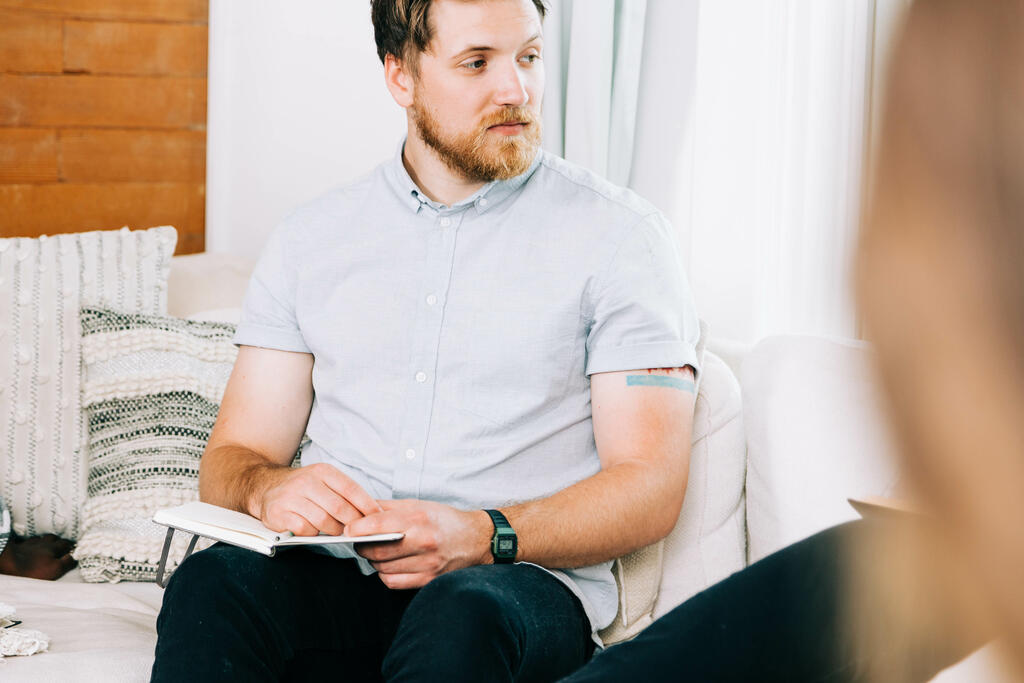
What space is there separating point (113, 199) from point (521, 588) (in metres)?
1.72

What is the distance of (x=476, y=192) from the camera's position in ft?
4.93

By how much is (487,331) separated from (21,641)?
0.70m

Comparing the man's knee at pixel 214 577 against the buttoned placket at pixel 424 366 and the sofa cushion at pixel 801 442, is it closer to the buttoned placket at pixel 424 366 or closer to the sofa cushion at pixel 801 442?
the buttoned placket at pixel 424 366

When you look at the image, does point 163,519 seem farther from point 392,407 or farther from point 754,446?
point 754,446

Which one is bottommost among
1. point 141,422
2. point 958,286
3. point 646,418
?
point 141,422

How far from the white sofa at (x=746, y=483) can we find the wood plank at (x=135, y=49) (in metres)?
1.28

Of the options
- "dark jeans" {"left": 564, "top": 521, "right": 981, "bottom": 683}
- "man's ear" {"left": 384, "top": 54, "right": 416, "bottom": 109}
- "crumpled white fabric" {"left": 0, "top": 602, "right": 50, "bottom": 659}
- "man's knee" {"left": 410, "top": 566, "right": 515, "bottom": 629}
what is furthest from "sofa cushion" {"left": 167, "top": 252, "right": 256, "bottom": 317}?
"dark jeans" {"left": 564, "top": 521, "right": 981, "bottom": 683}

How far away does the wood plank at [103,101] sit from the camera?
2318 millimetres

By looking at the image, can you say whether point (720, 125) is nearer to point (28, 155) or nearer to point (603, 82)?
point (603, 82)

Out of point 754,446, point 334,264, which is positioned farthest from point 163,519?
point 754,446

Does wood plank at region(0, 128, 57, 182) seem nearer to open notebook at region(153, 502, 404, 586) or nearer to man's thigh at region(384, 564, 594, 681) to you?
open notebook at region(153, 502, 404, 586)

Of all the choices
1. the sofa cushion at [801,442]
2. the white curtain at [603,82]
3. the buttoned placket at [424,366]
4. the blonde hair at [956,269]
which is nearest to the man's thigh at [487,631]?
the buttoned placket at [424,366]

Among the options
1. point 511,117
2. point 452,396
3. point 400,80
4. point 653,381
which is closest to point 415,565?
point 452,396

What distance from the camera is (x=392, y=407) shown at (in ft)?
4.69
